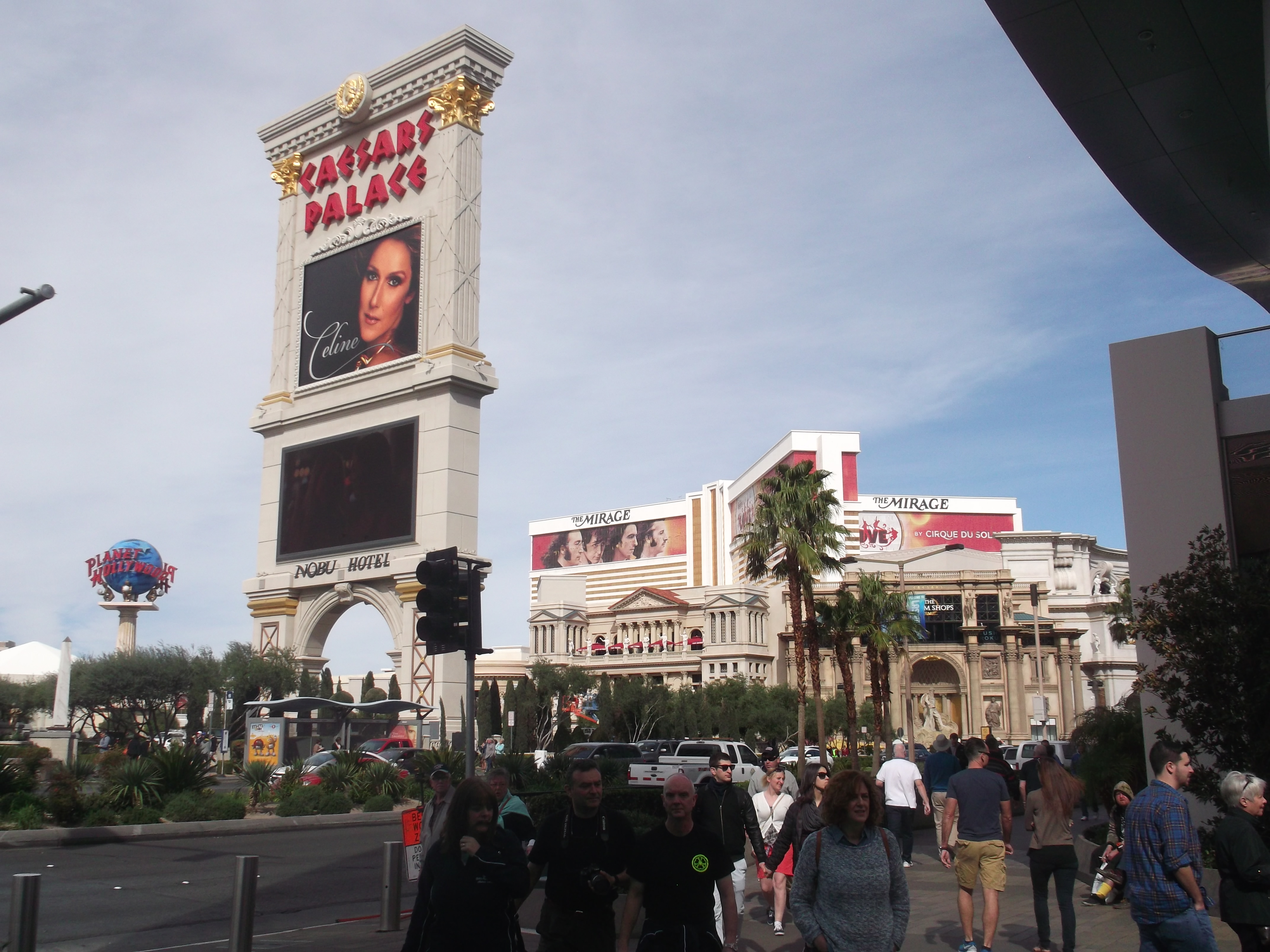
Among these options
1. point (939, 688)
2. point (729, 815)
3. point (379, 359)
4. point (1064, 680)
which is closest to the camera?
point (729, 815)

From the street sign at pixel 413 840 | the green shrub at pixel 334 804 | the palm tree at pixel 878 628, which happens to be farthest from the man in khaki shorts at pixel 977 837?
the palm tree at pixel 878 628

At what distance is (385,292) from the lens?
45.8 meters

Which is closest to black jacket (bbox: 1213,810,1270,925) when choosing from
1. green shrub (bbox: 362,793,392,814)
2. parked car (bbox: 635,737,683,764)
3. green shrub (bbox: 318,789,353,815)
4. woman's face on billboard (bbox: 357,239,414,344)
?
green shrub (bbox: 318,789,353,815)

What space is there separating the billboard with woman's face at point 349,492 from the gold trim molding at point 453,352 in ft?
9.33

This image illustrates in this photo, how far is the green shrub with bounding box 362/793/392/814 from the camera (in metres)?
25.0

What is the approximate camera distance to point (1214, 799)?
1171 centimetres

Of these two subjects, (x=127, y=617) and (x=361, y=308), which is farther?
(x=127, y=617)

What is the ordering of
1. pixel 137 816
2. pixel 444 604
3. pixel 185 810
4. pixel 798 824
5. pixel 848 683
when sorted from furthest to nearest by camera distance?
pixel 848 683
pixel 185 810
pixel 137 816
pixel 444 604
pixel 798 824

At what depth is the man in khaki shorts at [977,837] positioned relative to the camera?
925cm

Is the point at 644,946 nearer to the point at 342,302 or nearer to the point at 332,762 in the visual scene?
the point at 332,762

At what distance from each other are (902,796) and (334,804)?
47.3 feet

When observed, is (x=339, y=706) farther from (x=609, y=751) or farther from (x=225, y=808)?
(x=225, y=808)

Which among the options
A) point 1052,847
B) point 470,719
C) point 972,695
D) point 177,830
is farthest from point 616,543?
point 1052,847

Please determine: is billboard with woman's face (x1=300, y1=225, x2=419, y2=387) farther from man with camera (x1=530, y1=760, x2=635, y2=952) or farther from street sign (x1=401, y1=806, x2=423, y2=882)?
man with camera (x1=530, y1=760, x2=635, y2=952)
